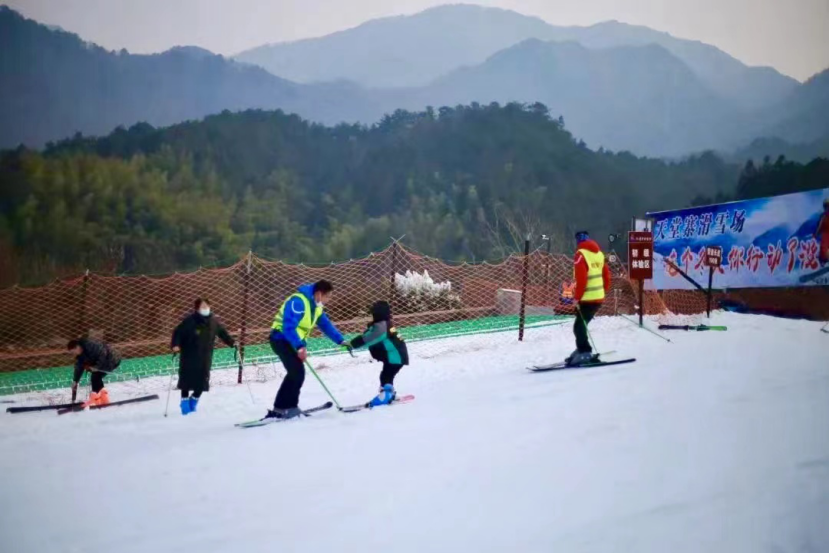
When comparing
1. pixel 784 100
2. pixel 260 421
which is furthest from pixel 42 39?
pixel 784 100

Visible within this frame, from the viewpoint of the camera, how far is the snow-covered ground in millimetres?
1682

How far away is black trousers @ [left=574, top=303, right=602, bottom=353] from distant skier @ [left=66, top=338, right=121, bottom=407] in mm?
2106

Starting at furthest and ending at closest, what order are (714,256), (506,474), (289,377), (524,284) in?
(524,284), (289,377), (714,256), (506,474)

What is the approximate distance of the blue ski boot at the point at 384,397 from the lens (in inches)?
120

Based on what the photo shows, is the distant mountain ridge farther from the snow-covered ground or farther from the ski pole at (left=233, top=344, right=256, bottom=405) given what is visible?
the ski pole at (left=233, top=344, right=256, bottom=405)

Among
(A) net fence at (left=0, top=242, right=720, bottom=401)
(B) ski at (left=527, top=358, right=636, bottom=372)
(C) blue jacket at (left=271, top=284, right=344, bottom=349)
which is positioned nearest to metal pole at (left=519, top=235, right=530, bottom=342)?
(A) net fence at (left=0, top=242, right=720, bottom=401)

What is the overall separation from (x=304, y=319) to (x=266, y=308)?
0.24 meters

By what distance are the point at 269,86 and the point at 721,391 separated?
2.02 m

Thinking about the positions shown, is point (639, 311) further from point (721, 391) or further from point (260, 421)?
point (260, 421)

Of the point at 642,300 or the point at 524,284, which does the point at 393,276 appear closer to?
the point at 524,284

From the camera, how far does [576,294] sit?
3.50 m

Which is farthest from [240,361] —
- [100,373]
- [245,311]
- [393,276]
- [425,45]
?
[425,45]

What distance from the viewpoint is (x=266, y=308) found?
312 cm

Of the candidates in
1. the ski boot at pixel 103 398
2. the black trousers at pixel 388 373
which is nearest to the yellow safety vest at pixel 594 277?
the black trousers at pixel 388 373
